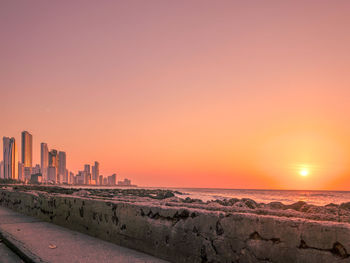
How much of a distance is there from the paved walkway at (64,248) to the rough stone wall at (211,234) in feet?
0.60

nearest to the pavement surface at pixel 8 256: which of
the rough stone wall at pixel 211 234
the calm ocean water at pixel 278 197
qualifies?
A: the rough stone wall at pixel 211 234

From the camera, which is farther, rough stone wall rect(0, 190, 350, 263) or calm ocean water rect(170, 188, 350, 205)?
calm ocean water rect(170, 188, 350, 205)

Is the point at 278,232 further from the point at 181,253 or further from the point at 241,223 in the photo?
the point at 181,253

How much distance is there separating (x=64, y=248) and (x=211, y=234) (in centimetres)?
235

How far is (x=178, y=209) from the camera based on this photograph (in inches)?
143

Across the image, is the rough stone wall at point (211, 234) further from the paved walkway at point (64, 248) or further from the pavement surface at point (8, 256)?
the pavement surface at point (8, 256)


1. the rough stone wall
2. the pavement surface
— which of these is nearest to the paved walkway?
the pavement surface

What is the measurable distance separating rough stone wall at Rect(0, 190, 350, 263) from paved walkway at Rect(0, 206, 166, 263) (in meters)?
0.18

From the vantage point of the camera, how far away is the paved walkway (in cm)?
368

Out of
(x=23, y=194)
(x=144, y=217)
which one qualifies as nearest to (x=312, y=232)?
(x=144, y=217)

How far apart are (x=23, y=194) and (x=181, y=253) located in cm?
763

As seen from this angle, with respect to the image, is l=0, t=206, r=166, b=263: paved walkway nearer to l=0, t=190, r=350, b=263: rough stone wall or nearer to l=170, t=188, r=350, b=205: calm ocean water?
l=0, t=190, r=350, b=263: rough stone wall

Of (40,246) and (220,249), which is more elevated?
(220,249)

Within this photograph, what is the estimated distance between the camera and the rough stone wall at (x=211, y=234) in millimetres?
2391
